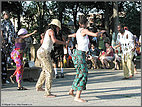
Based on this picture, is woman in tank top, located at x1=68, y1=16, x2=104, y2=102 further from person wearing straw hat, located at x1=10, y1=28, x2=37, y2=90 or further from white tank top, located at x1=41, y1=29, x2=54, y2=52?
person wearing straw hat, located at x1=10, y1=28, x2=37, y2=90

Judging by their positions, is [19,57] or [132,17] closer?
[19,57]

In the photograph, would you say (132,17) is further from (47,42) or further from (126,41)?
(47,42)

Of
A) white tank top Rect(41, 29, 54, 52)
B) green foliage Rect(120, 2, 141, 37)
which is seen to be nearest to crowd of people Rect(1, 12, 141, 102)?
white tank top Rect(41, 29, 54, 52)

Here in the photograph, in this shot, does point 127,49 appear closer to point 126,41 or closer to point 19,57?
point 126,41

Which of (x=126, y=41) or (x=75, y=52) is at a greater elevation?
(x=126, y=41)

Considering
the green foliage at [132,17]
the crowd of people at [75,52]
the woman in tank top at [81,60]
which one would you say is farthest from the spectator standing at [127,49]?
the green foliage at [132,17]

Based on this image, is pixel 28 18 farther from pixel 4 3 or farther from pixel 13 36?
pixel 13 36

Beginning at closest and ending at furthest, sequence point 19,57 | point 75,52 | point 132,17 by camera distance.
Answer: point 75,52
point 19,57
point 132,17

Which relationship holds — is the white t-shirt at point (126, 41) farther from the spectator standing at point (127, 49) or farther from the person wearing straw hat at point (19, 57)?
the person wearing straw hat at point (19, 57)

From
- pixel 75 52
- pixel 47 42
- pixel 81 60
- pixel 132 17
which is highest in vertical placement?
pixel 132 17

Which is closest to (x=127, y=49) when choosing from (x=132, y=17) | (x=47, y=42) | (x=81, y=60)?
(x=47, y=42)

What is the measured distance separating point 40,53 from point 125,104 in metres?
2.45

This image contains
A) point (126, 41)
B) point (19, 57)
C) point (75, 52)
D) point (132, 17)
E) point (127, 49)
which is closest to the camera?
point (75, 52)

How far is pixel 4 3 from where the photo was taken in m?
23.4
